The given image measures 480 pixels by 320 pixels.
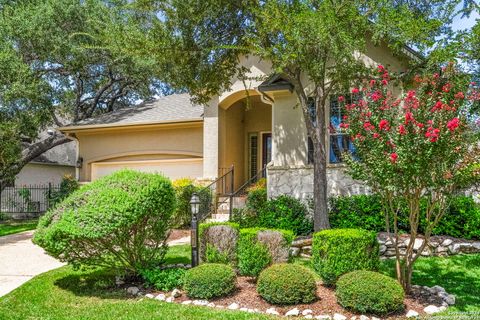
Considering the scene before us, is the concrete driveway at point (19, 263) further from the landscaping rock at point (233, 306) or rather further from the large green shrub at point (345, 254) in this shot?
the large green shrub at point (345, 254)

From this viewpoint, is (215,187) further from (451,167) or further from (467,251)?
(451,167)

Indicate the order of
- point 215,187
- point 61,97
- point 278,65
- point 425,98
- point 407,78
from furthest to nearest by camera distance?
point 61,97 → point 215,187 → point 407,78 → point 278,65 → point 425,98

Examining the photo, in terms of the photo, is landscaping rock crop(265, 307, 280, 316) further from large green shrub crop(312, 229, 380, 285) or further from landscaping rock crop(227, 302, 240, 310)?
large green shrub crop(312, 229, 380, 285)

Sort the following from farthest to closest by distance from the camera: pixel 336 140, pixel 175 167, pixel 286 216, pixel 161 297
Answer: pixel 175 167, pixel 336 140, pixel 286 216, pixel 161 297

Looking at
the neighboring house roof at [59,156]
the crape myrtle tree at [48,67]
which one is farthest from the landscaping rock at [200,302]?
the neighboring house roof at [59,156]

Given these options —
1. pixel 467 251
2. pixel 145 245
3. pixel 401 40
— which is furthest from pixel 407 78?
pixel 145 245

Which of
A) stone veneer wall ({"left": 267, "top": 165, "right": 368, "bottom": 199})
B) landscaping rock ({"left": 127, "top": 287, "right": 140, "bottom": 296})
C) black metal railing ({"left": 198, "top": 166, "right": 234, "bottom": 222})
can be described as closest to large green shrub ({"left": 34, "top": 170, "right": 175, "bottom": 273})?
landscaping rock ({"left": 127, "top": 287, "right": 140, "bottom": 296})

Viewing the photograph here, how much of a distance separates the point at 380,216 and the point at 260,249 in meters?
4.19

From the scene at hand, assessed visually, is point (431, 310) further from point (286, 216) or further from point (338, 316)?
point (286, 216)

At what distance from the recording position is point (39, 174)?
24.8 meters

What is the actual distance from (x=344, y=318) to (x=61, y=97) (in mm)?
20166

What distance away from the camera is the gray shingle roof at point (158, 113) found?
1766 cm

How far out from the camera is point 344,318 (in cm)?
542

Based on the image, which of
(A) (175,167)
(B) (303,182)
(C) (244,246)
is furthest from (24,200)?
(C) (244,246)
